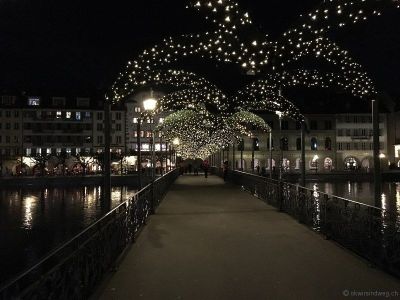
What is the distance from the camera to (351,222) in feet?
29.7

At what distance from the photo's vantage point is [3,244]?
50.6ft

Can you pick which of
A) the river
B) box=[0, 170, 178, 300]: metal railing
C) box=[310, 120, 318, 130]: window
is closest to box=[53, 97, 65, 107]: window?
box=[310, 120, 318, 130]: window

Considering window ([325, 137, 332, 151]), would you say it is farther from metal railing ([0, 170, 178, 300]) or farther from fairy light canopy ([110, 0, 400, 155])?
metal railing ([0, 170, 178, 300])

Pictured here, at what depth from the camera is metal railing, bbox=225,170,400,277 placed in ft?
24.1

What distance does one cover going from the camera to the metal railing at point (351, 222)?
735 cm

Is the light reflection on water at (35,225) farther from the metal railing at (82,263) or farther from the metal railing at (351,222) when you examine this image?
the metal railing at (351,222)

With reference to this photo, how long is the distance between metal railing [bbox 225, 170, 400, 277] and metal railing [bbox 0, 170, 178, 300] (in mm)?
4007

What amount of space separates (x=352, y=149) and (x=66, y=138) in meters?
44.4

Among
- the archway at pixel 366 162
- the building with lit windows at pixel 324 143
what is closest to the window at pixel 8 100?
the building with lit windows at pixel 324 143

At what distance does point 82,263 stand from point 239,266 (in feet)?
8.89

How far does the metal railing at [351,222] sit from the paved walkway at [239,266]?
213 millimetres

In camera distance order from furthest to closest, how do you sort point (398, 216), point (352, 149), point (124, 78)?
point (352, 149)
point (124, 78)
point (398, 216)

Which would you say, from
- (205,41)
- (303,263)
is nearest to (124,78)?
(205,41)

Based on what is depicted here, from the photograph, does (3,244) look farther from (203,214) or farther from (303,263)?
(303,263)
